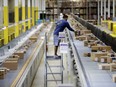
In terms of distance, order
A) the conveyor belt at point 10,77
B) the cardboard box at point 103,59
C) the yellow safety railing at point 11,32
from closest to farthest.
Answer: the conveyor belt at point 10,77 < the cardboard box at point 103,59 < the yellow safety railing at point 11,32

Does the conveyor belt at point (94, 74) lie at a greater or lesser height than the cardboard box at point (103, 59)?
lesser

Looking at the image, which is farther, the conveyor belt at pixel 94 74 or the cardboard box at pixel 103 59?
the cardboard box at pixel 103 59

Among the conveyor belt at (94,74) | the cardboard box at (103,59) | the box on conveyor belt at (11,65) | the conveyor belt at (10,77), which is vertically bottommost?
the conveyor belt at (10,77)

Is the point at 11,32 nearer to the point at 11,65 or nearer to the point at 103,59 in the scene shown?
the point at 11,65

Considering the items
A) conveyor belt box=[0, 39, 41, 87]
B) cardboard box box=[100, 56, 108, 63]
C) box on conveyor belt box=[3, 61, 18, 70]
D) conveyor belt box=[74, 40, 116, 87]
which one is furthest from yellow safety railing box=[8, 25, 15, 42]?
cardboard box box=[100, 56, 108, 63]

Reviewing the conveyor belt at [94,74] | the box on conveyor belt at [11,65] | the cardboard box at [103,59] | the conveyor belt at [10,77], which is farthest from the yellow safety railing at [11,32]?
the cardboard box at [103,59]

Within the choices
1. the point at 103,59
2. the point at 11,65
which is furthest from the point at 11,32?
the point at 103,59

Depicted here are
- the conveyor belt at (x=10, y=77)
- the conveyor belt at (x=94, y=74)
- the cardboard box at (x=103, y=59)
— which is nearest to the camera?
the conveyor belt at (x=94, y=74)

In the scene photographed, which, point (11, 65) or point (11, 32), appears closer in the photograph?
point (11, 65)

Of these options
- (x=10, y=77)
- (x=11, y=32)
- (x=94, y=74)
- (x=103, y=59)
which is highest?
(x=103, y=59)

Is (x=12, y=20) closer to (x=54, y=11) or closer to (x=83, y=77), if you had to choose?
(x=83, y=77)

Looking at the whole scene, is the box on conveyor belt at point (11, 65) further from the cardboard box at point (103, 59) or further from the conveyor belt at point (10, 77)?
the cardboard box at point (103, 59)

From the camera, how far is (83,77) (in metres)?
6.55

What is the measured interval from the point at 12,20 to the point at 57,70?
953cm
